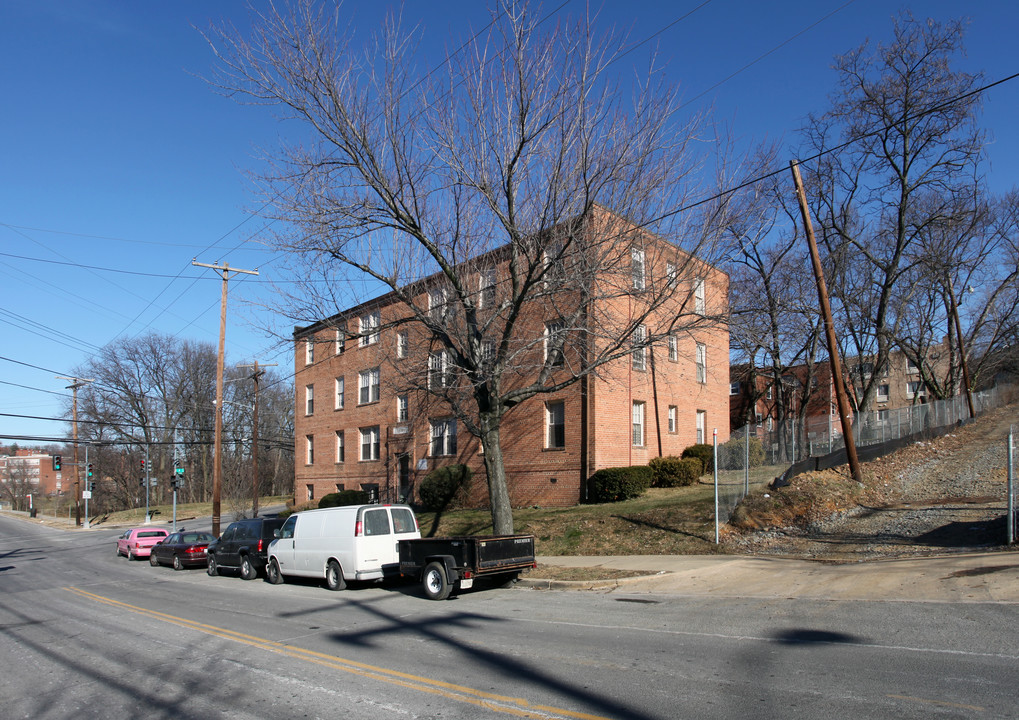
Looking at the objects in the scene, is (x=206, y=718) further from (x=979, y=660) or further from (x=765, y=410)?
(x=765, y=410)

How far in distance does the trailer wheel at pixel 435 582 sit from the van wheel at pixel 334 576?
289 cm

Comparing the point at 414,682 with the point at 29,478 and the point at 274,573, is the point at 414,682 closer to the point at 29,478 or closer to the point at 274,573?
the point at 274,573

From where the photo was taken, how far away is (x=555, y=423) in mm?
25656

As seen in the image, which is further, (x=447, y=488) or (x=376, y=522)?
(x=447, y=488)

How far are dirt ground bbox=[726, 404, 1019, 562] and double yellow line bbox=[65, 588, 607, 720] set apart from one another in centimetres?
969

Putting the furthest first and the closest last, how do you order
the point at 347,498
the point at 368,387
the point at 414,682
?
the point at 368,387, the point at 347,498, the point at 414,682

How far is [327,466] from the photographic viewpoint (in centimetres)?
3909

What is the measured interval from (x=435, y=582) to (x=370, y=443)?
24.0 meters

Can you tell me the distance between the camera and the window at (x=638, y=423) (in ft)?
86.7

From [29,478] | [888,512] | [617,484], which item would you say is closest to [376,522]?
[617,484]

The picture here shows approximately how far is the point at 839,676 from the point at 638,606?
4745 mm

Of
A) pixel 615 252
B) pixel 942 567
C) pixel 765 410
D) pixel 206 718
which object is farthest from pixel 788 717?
pixel 765 410

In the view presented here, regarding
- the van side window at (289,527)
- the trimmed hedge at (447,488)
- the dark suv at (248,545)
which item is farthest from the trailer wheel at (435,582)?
the trimmed hedge at (447,488)

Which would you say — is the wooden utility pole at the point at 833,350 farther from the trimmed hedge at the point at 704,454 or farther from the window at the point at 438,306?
the trimmed hedge at the point at 704,454
